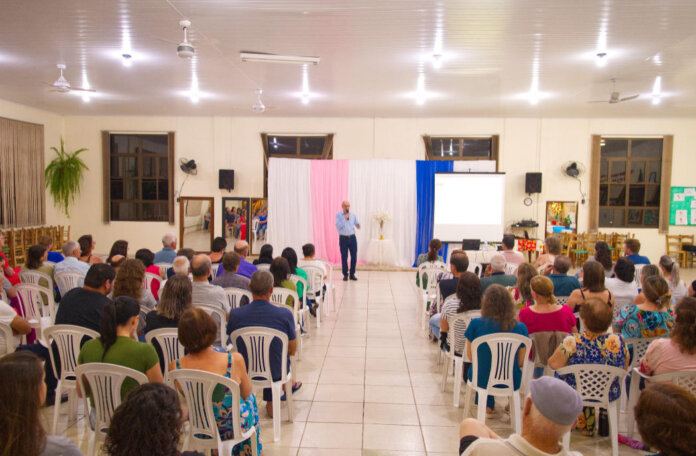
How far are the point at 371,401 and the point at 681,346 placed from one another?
223 centimetres

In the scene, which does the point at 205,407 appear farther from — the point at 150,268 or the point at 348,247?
the point at 348,247

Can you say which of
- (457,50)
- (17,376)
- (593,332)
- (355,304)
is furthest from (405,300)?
(17,376)

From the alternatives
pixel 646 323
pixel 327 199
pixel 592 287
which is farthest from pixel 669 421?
pixel 327 199

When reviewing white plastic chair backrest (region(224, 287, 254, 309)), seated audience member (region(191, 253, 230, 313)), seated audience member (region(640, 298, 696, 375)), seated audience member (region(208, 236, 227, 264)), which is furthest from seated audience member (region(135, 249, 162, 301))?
seated audience member (region(640, 298, 696, 375))

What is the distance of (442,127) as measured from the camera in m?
12.1

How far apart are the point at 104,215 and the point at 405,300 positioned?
9.13m

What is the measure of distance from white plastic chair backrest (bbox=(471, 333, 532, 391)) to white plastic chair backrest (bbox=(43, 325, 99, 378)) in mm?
2558

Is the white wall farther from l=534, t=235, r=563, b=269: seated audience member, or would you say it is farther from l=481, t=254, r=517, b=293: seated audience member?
l=481, t=254, r=517, b=293: seated audience member

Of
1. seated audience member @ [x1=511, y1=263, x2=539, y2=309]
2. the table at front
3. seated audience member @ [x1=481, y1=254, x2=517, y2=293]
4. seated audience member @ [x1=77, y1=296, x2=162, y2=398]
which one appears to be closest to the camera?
seated audience member @ [x1=77, y1=296, x2=162, y2=398]

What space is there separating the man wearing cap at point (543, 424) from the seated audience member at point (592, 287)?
2572mm

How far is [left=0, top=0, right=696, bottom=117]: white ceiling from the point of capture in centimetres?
500

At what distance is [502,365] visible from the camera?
10.8 feet

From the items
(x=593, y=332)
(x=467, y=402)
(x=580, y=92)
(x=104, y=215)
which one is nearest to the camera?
(x=593, y=332)

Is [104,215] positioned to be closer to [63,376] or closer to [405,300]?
[405,300]
